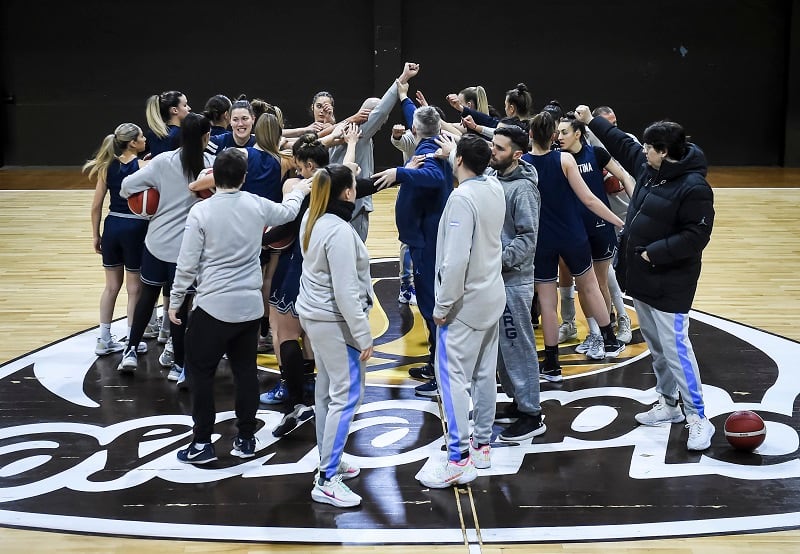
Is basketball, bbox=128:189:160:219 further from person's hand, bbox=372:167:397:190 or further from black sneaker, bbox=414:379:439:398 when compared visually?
black sneaker, bbox=414:379:439:398

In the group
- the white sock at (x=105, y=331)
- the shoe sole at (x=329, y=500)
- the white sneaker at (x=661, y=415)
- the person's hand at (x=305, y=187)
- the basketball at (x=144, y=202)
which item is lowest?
the white sneaker at (x=661, y=415)

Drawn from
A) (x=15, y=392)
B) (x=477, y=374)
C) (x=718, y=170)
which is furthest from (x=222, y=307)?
(x=718, y=170)

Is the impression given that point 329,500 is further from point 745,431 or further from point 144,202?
point 144,202

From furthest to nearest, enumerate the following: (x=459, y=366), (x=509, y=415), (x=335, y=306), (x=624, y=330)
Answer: (x=624, y=330) → (x=509, y=415) → (x=459, y=366) → (x=335, y=306)

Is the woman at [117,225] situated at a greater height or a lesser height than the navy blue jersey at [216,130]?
lesser

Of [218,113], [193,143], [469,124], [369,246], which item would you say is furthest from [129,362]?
[369,246]

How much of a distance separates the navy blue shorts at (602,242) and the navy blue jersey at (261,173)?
218cm

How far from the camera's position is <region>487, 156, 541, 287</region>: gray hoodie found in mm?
4742

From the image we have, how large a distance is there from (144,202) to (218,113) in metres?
1.09

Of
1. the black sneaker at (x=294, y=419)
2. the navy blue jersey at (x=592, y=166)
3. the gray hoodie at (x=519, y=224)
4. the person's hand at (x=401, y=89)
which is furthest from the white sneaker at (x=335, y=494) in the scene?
the navy blue jersey at (x=592, y=166)

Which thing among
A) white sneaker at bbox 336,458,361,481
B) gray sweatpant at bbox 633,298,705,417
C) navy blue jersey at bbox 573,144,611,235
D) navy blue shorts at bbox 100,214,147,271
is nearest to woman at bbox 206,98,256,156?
navy blue shorts at bbox 100,214,147,271

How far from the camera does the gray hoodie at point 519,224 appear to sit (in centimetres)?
474

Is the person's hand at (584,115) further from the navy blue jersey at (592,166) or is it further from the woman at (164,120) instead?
the woman at (164,120)

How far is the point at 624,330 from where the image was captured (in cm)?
649
